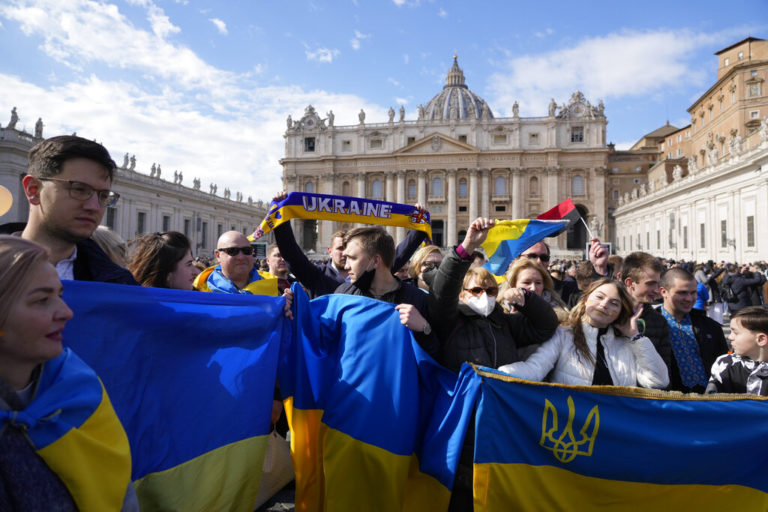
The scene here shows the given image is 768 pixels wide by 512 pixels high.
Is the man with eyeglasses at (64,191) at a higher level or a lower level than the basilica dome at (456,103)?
lower

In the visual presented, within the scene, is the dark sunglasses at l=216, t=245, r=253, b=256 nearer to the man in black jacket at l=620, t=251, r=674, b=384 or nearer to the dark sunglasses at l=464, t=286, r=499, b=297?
the dark sunglasses at l=464, t=286, r=499, b=297

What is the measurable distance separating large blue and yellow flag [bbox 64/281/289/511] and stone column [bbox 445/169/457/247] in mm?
49256

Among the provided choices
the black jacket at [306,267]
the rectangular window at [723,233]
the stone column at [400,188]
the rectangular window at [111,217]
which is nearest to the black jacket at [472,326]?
the black jacket at [306,267]

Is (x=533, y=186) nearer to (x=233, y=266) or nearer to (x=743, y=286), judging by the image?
(x=743, y=286)

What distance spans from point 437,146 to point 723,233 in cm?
3214

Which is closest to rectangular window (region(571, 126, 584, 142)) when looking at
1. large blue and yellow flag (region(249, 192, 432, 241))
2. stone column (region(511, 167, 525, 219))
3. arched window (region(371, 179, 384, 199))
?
stone column (region(511, 167, 525, 219))

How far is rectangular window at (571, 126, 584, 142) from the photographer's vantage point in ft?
167

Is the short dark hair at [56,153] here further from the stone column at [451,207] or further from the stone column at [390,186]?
the stone column at [390,186]

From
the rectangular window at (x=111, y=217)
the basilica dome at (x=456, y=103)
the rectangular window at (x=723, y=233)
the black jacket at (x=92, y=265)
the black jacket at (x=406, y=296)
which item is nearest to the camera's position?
the black jacket at (x=92, y=265)

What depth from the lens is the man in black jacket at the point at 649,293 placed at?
332 centimetres

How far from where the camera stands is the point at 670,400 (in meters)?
2.57

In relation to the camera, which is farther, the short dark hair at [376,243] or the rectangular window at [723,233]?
the rectangular window at [723,233]

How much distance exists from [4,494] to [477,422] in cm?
202

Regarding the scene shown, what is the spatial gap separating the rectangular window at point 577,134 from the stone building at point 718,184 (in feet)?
29.1
